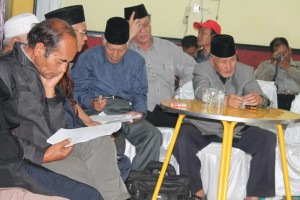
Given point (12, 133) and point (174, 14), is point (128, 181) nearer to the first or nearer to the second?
point (12, 133)

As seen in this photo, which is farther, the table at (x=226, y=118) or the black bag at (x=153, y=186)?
the black bag at (x=153, y=186)

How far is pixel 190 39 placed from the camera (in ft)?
19.2

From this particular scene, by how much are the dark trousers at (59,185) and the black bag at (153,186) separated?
1245 mm

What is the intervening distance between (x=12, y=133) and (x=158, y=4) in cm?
469

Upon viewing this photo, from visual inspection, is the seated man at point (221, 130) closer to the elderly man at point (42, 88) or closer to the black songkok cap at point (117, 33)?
the black songkok cap at point (117, 33)

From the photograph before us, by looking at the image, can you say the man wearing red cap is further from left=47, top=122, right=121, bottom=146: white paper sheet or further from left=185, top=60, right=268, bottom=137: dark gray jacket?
left=47, top=122, right=121, bottom=146: white paper sheet

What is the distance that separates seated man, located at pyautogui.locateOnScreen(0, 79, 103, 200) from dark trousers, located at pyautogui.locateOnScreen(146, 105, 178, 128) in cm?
191

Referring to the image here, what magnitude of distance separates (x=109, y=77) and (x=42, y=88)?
5.22ft

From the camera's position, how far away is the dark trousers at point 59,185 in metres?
1.95

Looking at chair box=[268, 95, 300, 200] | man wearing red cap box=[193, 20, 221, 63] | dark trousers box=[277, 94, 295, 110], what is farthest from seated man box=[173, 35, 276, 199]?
dark trousers box=[277, 94, 295, 110]

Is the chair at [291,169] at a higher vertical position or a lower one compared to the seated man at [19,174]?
lower

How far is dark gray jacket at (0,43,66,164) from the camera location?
1.93 metres

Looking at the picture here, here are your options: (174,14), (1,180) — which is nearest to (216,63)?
(1,180)

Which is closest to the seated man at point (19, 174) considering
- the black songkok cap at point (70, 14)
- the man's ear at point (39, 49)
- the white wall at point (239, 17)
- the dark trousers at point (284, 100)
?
the man's ear at point (39, 49)
